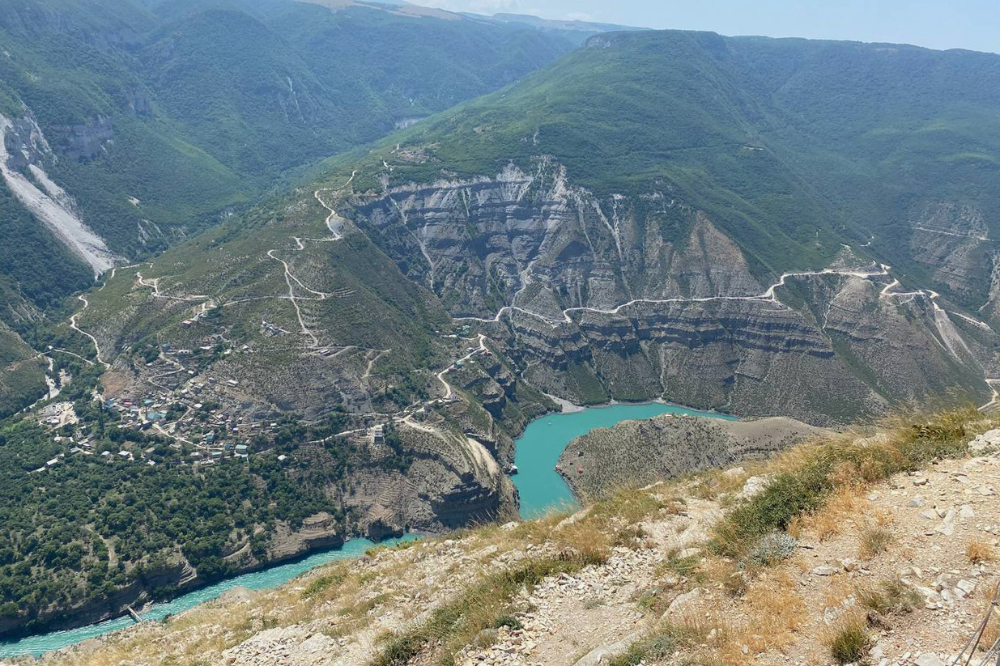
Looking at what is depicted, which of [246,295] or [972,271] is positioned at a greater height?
[246,295]

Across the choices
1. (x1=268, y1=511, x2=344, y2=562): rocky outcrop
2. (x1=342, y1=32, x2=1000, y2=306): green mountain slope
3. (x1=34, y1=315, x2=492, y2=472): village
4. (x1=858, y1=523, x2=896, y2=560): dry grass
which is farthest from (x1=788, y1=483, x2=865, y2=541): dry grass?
(x1=342, y1=32, x2=1000, y2=306): green mountain slope

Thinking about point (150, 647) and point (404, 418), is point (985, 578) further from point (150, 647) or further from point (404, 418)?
point (404, 418)

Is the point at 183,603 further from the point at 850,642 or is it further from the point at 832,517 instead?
the point at 850,642

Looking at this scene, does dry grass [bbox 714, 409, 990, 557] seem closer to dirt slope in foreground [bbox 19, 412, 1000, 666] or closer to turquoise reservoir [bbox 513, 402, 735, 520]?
dirt slope in foreground [bbox 19, 412, 1000, 666]

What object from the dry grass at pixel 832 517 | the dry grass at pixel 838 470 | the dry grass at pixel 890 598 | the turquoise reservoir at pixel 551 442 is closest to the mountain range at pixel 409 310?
the dry grass at pixel 838 470

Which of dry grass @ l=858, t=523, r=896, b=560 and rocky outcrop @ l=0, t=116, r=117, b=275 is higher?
rocky outcrop @ l=0, t=116, r=117, b=275

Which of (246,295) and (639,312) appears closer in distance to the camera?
(246,295)

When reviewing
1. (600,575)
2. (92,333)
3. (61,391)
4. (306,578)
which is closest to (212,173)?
(92,333)
